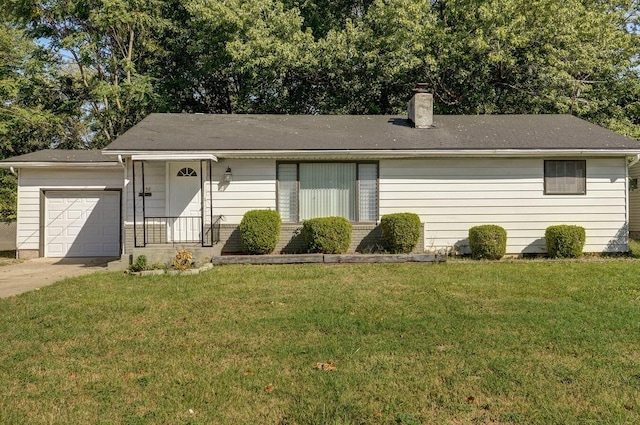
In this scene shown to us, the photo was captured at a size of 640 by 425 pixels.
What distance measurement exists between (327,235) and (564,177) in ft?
19.5

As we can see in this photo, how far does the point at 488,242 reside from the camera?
10.1m

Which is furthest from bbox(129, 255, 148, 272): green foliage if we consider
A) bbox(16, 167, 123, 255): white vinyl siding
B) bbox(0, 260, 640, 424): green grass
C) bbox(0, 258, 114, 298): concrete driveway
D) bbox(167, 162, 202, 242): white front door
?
bbox(16, 167, 123, 255): white vinyl siding

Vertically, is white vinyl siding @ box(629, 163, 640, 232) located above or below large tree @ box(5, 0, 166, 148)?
below

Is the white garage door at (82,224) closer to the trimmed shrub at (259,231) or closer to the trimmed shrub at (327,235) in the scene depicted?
the trimmed shrub at (259,231)

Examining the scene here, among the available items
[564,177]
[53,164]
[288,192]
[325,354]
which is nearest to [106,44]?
[53,164]

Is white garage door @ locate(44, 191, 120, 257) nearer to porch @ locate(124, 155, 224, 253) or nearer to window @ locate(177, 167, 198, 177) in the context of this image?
porch @ locate(124, 155, 224, 253)

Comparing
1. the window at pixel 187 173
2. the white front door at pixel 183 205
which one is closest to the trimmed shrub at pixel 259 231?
the white front door at pixel 183 205

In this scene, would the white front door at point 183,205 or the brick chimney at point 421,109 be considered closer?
the white front door at point 183,205

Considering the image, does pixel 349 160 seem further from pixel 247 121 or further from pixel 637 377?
pixel 637 377

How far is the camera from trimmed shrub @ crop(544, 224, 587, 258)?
397 inches

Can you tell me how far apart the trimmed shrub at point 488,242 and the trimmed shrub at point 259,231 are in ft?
14.7

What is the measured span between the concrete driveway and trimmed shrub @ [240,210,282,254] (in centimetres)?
305

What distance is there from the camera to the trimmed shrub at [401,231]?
10.1 m

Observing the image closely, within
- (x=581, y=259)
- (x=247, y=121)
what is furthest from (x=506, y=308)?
(x=247, y=121)
